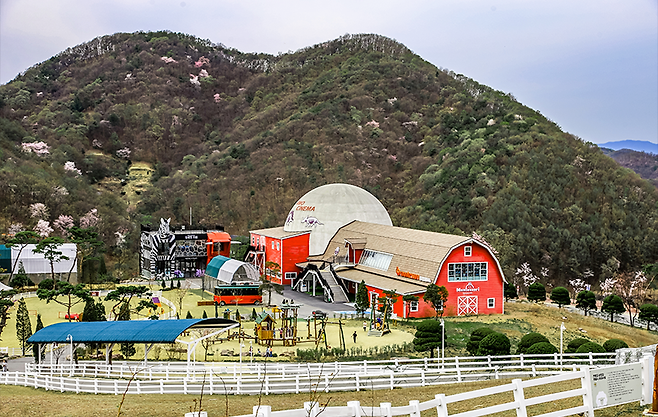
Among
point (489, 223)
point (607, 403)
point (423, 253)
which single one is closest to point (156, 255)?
point (423, 253)

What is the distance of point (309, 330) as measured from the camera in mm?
34062

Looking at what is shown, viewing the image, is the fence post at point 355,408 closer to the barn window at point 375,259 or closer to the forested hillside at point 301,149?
the barn window at point 375,259

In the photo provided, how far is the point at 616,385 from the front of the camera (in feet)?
35.4

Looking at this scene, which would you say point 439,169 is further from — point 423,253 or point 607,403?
point 607,403

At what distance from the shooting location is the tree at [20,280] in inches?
1991

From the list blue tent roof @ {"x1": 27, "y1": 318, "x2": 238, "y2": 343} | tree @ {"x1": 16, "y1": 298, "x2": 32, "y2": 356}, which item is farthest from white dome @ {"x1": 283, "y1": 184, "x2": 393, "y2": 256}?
blue tent roof @ {"x1": 27, "y1": 318, "x2": 238, "y2": 343}

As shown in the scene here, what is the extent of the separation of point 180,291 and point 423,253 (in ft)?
68.5

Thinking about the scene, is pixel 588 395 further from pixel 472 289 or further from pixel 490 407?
pixel 472 289

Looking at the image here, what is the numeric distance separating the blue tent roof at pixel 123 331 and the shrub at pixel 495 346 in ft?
35.8

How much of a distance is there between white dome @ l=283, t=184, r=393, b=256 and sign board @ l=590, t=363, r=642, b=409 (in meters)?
46.0

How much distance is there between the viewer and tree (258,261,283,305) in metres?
46.0

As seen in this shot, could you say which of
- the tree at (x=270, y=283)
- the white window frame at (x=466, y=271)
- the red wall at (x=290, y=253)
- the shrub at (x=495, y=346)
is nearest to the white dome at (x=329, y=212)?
the red wall at (x=290, y=253)

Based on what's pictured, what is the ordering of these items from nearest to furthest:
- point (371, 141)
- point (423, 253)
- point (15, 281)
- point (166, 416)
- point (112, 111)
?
point (166, 416)
point (423, 253)
point (15, 281)
point (371, 141)
point (112, 111)

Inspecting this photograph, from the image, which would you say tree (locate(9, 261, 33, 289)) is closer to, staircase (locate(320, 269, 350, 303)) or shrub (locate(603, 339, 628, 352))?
staircase (locate(320, 269, 350, 303))
